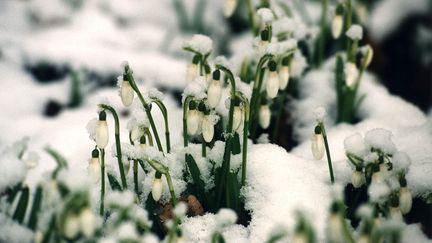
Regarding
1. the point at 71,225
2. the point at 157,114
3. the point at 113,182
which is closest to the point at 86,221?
the point at 71,225

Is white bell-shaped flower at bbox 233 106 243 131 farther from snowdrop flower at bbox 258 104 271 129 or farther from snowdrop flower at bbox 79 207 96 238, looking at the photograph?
snowdrop flower at bbox 79 207 96 238

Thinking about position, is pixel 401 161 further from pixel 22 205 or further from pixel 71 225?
pixel 22 205

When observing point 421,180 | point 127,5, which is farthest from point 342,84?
point 127,5

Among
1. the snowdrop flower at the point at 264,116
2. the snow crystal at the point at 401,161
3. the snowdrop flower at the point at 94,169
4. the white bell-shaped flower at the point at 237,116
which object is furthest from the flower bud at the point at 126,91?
the snow crystal at the point at 401,161

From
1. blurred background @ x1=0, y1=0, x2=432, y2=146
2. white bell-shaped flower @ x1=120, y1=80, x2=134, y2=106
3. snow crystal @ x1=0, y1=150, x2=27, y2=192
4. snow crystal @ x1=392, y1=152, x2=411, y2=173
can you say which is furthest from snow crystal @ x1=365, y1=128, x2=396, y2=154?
blurred background @ x1=0, y1=0, x2=432, y2=146

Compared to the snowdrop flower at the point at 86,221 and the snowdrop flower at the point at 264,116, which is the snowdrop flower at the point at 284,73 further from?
the snowdrop flower at the point at 86,221

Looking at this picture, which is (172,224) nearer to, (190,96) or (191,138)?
(190,96)
